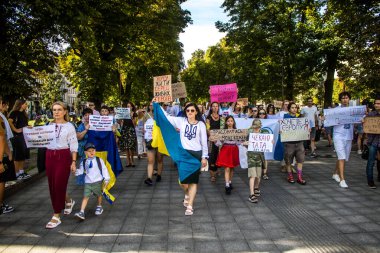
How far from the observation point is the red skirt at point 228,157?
7.71 meters

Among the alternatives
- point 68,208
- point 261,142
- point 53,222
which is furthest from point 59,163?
point 261,142

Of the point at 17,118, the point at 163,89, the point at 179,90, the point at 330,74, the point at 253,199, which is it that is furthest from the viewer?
the point at 330,74

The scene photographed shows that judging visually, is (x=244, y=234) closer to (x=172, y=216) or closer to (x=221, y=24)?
(x=172, y=216)

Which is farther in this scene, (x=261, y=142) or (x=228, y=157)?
(x=228, y=157)

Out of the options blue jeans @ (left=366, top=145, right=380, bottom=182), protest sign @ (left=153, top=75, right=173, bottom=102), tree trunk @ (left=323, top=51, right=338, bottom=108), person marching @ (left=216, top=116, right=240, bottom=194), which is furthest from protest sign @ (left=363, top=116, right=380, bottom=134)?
tree trunk @ (left=323, top=51, right=338, bottom=108)

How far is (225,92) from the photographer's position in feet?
44.9

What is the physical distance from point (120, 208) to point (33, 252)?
217 cm

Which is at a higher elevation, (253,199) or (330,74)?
(330,74)

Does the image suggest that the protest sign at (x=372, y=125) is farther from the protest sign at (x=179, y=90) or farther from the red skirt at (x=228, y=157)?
the protest sign at (x=179, y=90)

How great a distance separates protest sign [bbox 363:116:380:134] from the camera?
25.3 ft

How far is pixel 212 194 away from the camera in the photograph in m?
7.67

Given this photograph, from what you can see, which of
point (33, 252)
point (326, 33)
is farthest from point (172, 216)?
point (326, 33)

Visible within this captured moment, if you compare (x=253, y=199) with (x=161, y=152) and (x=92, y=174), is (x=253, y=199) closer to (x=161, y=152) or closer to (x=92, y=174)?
(x=161, y=152)

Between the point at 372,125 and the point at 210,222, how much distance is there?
Answer: 4.49 metres
